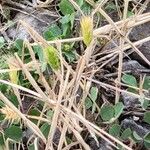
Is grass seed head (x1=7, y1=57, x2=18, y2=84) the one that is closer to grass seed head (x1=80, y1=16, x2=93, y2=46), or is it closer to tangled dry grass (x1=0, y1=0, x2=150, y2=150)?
tangled dry grass (x1=0, y1=0, x2=150, y2=150)

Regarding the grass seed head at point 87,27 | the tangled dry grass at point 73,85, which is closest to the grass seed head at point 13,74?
the tangled dry grass at point 73,85

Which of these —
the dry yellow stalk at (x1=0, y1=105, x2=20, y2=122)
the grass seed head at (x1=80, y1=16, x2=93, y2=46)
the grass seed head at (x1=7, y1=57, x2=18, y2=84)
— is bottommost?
the dry yellow stalk at (x1=0, y1=105, x2=20, y2=122)

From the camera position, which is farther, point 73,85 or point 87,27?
A: point 73,85

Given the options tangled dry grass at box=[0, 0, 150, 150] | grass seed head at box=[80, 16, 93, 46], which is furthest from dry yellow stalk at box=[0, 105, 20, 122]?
grass seed head at box=[80, 16, 93, 46]

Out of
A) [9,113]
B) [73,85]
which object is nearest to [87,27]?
[73,85]

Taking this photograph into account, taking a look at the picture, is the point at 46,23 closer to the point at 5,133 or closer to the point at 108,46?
the point at 108,46

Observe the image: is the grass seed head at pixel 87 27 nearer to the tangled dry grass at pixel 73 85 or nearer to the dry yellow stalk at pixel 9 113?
the tangled dry grass at pixel 73 85

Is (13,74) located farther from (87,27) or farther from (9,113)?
(87,27)

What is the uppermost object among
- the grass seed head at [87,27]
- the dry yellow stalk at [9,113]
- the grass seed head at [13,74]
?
the grass seed head at [87,27]

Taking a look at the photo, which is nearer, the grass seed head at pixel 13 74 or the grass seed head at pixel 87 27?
the grass seed head at pixel 87 27

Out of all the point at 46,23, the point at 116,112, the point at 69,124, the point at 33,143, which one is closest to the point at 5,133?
the point at 33,143

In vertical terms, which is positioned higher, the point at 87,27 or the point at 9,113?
the point at 87,27
